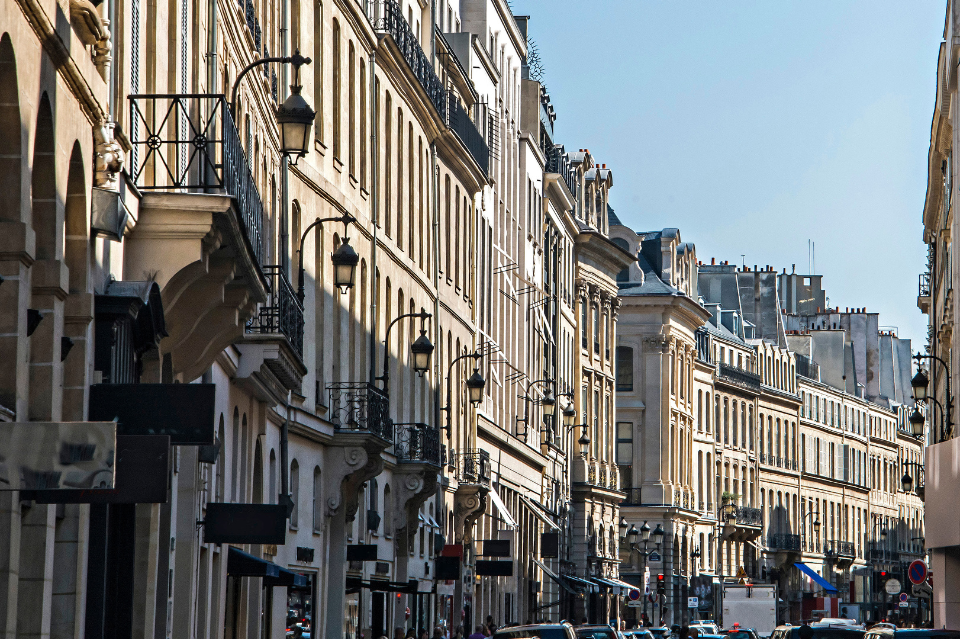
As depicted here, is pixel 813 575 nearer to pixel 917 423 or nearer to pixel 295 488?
pixel 917 423

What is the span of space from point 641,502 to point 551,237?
26530 millimetres

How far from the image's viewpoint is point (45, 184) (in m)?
14.1

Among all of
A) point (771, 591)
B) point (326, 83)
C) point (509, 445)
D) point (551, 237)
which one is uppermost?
point (551, 237)

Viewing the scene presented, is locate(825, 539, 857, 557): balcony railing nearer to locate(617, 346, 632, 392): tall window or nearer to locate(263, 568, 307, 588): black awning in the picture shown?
locate(617, 346, 632, 392): tall window

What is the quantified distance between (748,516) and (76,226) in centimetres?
10133

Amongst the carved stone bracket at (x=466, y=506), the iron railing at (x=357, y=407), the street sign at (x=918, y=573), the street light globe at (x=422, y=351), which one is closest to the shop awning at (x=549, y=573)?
the carved stone bracket at (x=466, y=506)

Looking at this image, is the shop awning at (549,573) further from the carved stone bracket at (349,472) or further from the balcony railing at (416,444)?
the carved stone bracket at (349,472)

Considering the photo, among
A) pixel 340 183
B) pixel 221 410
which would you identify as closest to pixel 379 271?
pixel 340 183

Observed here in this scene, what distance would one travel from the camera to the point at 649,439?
319ft

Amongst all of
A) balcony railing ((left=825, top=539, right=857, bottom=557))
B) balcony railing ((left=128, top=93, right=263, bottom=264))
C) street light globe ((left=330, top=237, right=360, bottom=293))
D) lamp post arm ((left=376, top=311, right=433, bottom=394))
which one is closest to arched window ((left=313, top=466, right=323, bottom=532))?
lamp post arm ((left=376, top=311, right=433, bottom=394))

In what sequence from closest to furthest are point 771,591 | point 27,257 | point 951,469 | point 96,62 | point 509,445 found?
point 27,257
point 96,62
point 951,469
point 509,445
point 771,591

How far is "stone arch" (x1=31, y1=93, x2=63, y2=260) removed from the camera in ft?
46.2

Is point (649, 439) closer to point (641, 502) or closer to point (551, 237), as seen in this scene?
point (641, 502)

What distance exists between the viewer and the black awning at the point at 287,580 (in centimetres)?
2770
